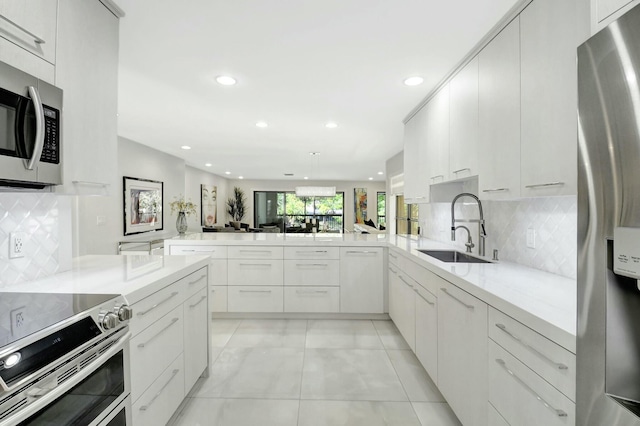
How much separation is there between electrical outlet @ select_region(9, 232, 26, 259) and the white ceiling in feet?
4.33

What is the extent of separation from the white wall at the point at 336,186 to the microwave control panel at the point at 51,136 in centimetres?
1110

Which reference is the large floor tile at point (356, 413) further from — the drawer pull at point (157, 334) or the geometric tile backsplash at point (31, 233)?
the geometric tile backsplash at point (31, 233)

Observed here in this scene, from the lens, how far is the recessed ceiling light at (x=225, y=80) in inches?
101

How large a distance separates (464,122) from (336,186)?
10406mm

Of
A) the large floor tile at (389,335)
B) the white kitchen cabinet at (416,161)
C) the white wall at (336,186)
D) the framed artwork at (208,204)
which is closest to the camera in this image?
the large floor tile at (389,335)

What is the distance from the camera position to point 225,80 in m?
2.63

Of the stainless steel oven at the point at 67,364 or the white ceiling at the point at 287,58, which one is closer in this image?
the stainless steel oven at the point at 67,364

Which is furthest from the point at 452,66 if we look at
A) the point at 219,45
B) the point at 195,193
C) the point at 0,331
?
the point at 195,193

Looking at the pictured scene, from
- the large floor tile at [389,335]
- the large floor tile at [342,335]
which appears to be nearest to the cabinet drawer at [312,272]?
the large floor tile at [342,335]

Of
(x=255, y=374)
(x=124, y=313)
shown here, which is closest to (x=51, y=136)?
(x=124, y=313)

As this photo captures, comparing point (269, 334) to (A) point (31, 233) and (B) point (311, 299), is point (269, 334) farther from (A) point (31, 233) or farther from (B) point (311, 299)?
(A) point (31, 233)

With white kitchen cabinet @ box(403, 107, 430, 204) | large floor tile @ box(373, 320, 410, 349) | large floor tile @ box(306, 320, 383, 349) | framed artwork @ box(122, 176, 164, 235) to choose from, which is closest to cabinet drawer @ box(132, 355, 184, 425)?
large floor tile @ box(306, 320, 383, 349)

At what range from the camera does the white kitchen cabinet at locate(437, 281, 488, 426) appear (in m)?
1.44

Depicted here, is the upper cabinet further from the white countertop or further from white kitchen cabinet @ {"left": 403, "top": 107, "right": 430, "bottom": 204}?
white kitchen cabinet @ {"left": 403, "top": 107, "right": 430, "bottom": 204}
